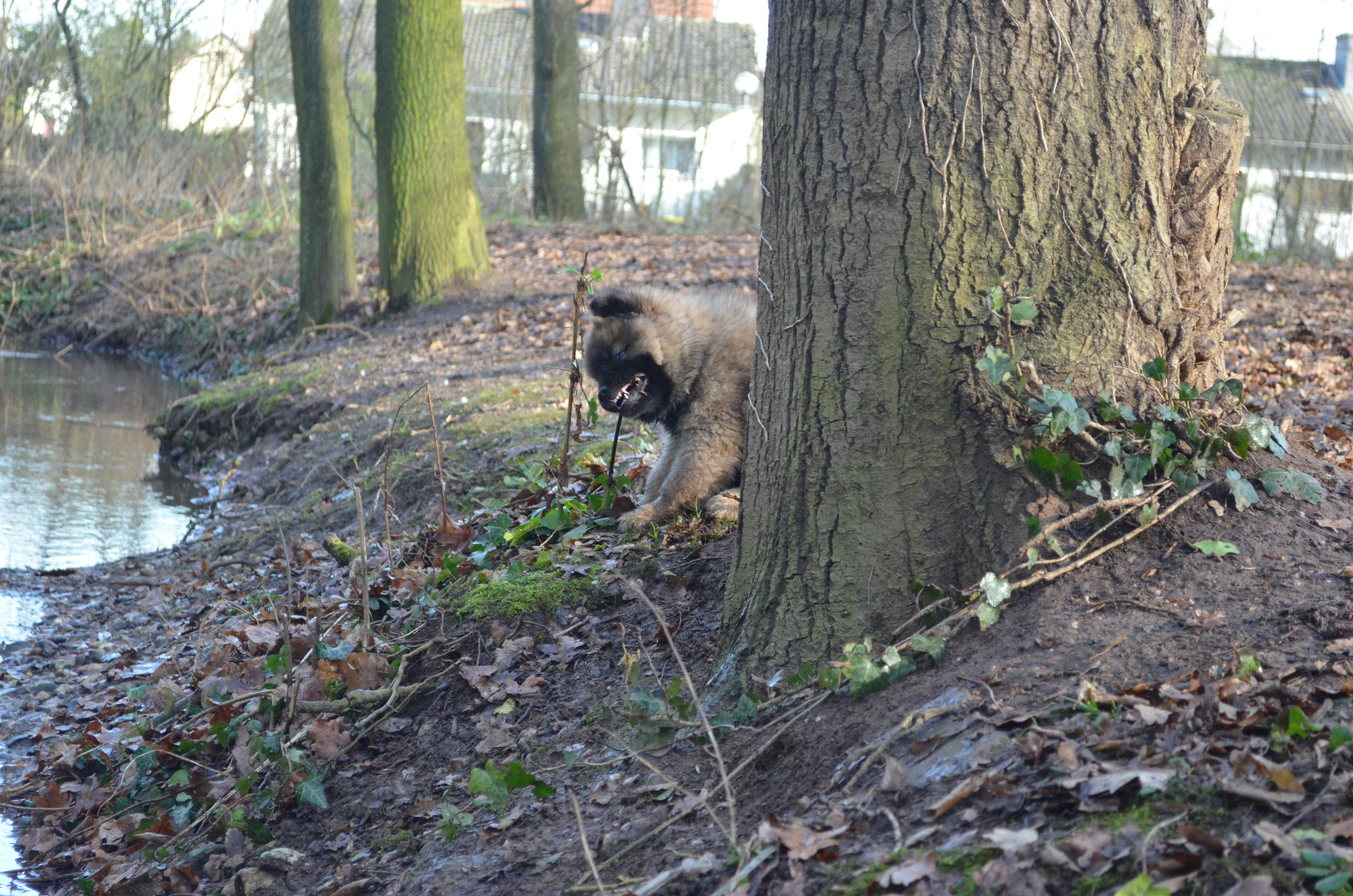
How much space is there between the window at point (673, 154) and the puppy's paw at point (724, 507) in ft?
75.2

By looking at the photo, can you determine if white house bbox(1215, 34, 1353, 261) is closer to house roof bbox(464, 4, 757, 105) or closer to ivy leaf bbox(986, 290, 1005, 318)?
house roof bbox(464, 4, 757, 105)

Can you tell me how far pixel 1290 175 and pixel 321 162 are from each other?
19.2 meters

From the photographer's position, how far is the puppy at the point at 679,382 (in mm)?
5551

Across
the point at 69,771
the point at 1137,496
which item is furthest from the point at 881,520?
the point at 69,771

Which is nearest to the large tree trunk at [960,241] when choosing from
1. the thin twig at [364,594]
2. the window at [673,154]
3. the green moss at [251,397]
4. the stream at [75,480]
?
the thin twig at [364,594]

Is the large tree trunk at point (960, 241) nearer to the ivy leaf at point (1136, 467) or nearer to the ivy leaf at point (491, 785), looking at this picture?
the ivy leaf at point (1136, 467)

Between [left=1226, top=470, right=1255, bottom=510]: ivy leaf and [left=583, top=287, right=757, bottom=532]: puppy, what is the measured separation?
239 cm

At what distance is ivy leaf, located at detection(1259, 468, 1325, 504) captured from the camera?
3.62 metres

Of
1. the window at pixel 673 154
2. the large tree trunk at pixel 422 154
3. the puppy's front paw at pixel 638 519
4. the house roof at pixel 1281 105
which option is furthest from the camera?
the window at pixel 673 154

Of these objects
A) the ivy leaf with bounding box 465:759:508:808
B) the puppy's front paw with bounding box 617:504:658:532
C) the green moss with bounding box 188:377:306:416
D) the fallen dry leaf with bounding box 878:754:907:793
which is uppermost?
Result: the fallen dry leaf with bounding box 878:754:907:793

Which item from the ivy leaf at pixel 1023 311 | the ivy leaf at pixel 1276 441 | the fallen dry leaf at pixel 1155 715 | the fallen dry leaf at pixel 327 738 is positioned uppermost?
the ivy leaf at pixel 1023 311

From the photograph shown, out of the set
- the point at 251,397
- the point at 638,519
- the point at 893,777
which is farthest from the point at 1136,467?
the point at 251,397

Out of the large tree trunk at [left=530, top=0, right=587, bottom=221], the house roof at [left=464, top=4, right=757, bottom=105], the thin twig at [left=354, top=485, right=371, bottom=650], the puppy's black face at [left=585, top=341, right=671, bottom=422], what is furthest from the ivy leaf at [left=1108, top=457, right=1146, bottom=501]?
the house roof at [left=464, top=4, right=757, bottom=105]

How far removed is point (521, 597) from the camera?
502 cm
